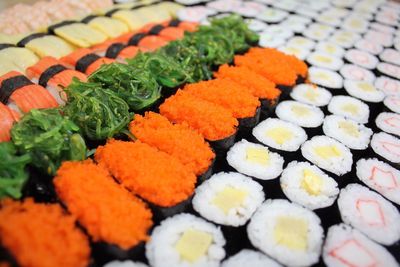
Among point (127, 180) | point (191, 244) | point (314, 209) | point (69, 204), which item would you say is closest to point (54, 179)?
point (69, 204)

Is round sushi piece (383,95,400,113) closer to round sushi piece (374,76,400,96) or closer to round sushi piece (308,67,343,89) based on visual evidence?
round sushi piece (374,76,400,96)

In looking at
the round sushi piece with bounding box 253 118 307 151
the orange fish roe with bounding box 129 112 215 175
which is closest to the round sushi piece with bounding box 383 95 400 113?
the round sushi piece with bounding box 253 118 307 151

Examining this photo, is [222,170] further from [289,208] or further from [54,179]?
[54,179]

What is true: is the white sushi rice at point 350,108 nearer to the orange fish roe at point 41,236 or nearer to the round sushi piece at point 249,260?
the round sushi piece at point 249,260

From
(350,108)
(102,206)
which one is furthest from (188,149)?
(350,108)

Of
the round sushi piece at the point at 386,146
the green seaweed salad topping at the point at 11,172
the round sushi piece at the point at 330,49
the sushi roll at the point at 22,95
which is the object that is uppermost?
the sushi roll at the point at 22,95

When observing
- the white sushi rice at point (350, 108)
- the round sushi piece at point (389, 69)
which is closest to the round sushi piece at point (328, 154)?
the white sushi rice at point (350, 108)
